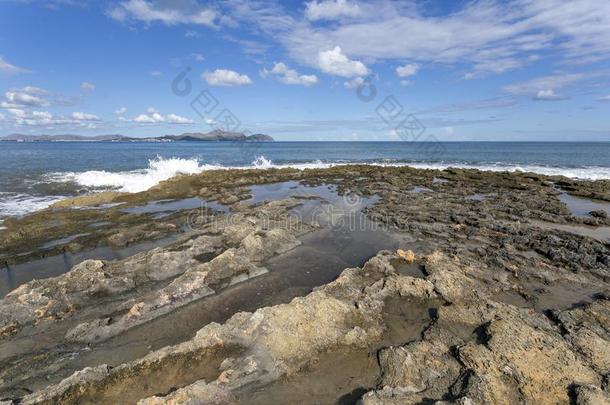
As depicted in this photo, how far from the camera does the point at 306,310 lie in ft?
19.5

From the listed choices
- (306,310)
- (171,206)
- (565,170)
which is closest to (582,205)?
(306,310)

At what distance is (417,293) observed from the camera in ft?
22.8

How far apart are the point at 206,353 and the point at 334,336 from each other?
2.02 metres

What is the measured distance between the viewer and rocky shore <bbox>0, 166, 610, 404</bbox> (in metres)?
4.56

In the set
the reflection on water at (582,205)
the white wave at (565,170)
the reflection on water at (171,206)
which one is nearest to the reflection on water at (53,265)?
the reflection on water at (171,206)

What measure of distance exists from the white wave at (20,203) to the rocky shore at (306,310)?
2447 millimetres

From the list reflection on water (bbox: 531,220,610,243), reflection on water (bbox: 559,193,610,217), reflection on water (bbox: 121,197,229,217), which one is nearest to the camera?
reflection on water (bbox: 531,220,610,243)

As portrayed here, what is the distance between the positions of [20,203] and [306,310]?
18696 mm

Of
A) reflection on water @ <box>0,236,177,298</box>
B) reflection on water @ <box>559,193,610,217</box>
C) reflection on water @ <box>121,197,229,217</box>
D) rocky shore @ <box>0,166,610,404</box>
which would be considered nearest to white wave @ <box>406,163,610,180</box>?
reflection on water @ <box>559,193,610,217</box>

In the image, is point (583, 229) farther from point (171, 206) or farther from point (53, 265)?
point (53, 265)

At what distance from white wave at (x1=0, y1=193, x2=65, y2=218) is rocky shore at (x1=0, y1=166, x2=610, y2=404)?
245 centimetres

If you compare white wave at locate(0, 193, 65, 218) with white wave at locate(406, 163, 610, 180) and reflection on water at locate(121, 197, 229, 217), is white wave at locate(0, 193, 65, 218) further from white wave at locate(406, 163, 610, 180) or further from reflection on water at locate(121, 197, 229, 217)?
white wave at locate(406, 163, 610, 180)

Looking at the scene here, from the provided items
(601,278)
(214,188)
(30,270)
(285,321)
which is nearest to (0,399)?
(285,321)

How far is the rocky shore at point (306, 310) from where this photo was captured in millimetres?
4562
